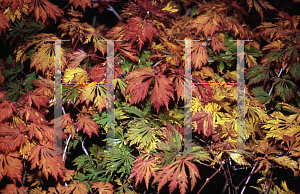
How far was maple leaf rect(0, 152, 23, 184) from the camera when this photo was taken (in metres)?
1.26

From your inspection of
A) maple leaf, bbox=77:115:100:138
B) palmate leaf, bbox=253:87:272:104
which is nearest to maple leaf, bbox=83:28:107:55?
maple leaf, bbox=77:115:100:138

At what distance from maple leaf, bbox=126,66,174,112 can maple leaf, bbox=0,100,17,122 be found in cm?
73

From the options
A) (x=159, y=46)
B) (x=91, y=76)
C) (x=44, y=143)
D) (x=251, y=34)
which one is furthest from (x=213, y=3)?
(x=44, y=143)

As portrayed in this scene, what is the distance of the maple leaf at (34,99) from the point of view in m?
1.35

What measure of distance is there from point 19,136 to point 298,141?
1.82 m

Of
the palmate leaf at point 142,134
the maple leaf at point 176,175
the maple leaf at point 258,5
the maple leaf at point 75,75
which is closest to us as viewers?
the maple leaf at point 176,175

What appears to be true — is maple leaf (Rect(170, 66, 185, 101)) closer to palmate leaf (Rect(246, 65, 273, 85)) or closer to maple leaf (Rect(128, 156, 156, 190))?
maple leaf (Rect(128, 156, 156, 190))

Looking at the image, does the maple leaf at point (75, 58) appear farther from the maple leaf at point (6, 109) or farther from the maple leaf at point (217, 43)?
the maple leaf at point (217, 43)

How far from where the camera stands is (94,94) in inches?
55.2

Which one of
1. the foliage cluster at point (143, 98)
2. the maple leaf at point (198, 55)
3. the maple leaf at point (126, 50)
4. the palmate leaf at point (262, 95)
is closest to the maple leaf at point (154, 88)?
the foliage cluster at point (143, 98)

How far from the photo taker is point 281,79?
1.65 m

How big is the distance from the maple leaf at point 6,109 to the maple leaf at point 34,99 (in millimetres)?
57

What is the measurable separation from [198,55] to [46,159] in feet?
4.12

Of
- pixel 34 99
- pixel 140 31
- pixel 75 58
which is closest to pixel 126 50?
pixel 140 31
